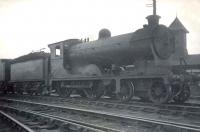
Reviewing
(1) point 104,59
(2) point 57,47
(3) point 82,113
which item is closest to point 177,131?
(3) point 82,113

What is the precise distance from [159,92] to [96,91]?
12.8ft

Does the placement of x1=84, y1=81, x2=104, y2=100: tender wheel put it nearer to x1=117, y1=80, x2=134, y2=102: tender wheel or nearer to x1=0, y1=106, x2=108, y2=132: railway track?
x1=117, y1=80, x2=134, y2=102: tender wheel

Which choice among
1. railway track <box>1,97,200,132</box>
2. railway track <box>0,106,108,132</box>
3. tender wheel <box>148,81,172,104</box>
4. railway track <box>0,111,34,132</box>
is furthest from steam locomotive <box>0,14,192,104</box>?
railway track <box>0,111,34,132</box>

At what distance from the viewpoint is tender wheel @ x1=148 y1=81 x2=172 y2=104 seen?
1115 centimetres

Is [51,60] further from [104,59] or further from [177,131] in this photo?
[177,131]

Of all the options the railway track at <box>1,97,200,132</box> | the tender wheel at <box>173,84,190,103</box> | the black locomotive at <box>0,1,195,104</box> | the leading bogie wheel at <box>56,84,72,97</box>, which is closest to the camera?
the railway track at <box>1,97,200,132</box>

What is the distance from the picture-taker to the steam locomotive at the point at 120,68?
1174 cm

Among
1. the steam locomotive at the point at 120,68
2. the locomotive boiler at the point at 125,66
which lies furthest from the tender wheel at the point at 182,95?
the locomotive boiler at the point at 125,66

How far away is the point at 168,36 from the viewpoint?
12461mm

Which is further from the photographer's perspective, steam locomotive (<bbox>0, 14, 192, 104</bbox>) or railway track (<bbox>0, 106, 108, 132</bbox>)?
steam locomotive (<bbox>0, 14, 192, 104</bbox>)

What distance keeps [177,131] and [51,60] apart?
12.5 m

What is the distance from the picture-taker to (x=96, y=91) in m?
14.5

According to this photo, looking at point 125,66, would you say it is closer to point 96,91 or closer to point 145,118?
point 96,91

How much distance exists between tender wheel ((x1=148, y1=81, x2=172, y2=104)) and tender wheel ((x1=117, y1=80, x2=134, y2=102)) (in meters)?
1.00
